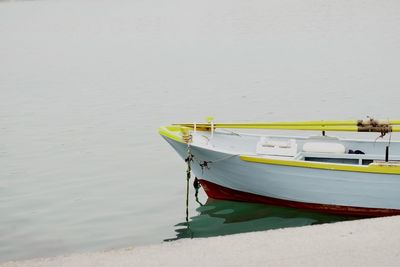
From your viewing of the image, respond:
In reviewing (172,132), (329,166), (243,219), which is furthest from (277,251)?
(172,132)

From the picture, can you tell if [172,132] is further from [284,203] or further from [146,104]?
[146,104]

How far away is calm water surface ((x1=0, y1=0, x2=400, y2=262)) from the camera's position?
11516 mm

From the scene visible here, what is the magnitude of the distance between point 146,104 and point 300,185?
1466cm

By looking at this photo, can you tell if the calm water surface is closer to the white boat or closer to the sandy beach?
the white boat

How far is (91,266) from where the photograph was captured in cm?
554

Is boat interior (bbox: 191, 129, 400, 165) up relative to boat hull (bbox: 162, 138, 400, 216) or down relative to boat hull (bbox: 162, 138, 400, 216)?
up

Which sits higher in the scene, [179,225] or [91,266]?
[91,266]

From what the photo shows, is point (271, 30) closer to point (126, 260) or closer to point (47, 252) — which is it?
point (47, 252)

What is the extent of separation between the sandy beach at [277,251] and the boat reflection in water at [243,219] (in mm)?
A: 4745

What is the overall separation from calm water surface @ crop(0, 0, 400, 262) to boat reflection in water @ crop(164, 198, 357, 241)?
0.03 m

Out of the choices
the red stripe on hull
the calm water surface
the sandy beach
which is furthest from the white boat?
the sandy beach

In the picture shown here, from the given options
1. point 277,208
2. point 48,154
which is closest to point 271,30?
point 48,154

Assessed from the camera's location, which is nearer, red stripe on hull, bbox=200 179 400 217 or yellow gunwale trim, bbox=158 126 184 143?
red stripe on hull, bbox=200 179 400 217

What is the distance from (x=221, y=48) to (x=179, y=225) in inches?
1161
